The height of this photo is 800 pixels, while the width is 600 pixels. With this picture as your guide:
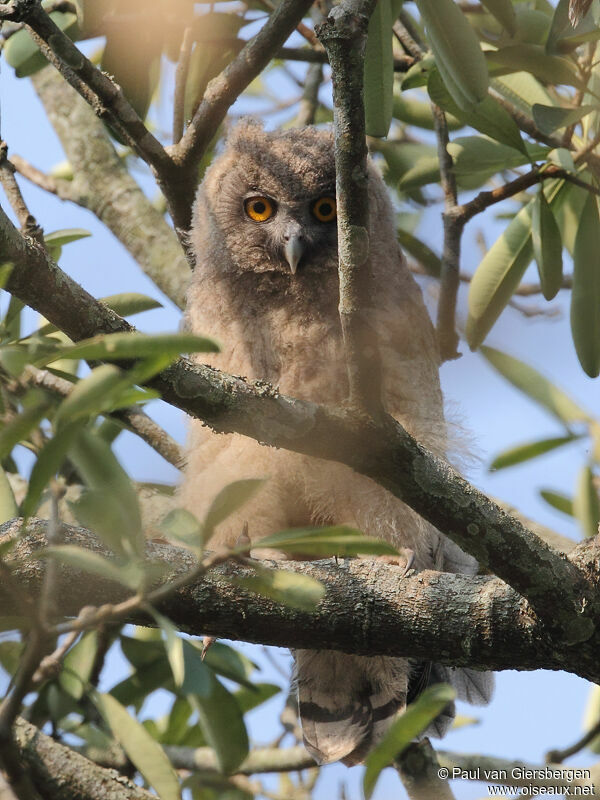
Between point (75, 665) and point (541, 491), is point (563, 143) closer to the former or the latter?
point (541, 491)

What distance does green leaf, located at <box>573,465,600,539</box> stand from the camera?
4.08 meters

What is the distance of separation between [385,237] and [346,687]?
205 cm

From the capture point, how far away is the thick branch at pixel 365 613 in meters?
2.57

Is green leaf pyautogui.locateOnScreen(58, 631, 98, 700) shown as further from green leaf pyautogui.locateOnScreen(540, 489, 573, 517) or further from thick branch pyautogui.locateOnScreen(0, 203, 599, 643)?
green leaf pyautogui.locateOnScreen(540, 489, 573, 517)

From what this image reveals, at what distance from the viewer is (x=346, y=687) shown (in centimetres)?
404

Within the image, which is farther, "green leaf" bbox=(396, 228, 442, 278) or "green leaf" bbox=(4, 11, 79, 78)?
"green leaf" bbox=(396, 228, 442, 278)

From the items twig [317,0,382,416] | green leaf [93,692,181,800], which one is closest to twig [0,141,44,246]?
twig [317,0,382,416]

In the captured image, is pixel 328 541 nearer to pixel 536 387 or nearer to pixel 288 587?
pixel 288 587

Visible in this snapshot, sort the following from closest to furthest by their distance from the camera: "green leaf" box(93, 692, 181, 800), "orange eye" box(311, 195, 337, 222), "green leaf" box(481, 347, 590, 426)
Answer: "green leaf" box(93, 692, 181, 800) → "green leaf" box(481, 347, 590, 426) → "orange eye" box(311, 195, 337, 222)

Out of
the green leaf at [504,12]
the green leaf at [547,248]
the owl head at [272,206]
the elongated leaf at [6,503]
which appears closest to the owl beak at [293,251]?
the owl head at [272,206]

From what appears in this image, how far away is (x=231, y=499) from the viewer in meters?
1.69

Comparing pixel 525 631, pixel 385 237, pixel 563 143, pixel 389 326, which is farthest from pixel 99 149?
pixel 525 631

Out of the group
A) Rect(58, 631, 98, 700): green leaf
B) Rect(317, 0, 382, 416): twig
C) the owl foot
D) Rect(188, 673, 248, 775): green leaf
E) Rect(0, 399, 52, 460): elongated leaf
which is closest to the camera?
Rect(0, 399, 52, 460): elongated leaf

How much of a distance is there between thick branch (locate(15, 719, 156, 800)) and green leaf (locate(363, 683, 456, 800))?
138cm
